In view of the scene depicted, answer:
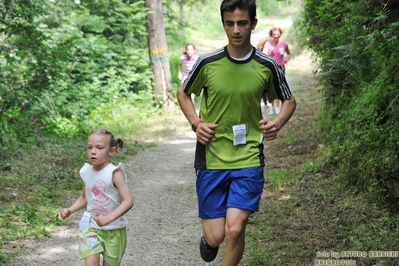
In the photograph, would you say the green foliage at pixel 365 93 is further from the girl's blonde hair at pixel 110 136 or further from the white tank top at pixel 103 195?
the white tank top at pixel 103 195

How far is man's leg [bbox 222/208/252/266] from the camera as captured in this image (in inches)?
182

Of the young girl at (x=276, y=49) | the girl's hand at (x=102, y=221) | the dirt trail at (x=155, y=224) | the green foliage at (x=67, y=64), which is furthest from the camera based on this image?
the young girl at (x=276, y=49)

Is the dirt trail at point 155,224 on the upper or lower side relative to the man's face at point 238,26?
lower

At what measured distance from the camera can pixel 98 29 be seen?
52.6 ft

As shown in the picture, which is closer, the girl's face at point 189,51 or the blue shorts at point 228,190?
the blue shorts at point 228,190

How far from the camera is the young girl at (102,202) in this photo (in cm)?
454

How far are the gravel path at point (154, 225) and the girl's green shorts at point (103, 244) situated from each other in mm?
1518

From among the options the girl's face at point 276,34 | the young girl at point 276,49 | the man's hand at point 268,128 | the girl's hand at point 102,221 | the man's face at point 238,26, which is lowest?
the girl's hand at point 102,221

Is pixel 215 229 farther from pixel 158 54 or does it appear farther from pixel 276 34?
pixel 158 54

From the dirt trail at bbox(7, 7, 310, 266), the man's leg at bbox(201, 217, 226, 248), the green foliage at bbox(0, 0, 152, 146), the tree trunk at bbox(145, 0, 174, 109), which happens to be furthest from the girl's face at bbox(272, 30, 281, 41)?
the man's leg at bbox(201, 217, 226, 248)

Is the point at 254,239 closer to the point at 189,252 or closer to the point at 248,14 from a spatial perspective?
the point at 189,252

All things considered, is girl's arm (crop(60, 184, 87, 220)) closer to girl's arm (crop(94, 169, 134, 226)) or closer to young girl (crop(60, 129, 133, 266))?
young girl (crop(60, 129, 133, 266))

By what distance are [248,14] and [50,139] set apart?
7620mm

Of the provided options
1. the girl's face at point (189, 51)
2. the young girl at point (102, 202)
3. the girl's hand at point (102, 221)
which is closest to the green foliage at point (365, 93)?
the young girl at point (102, 202)
